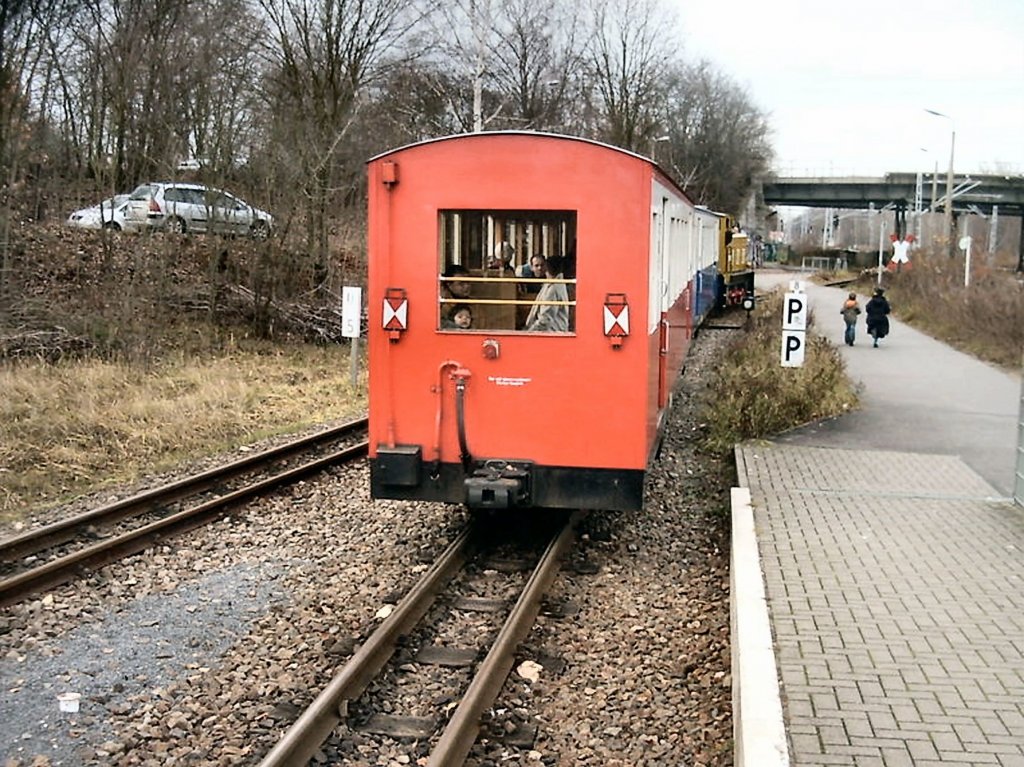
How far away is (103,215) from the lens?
66.9 feet

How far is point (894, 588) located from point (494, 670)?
2.78 meters

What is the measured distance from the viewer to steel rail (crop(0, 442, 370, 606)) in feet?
23.4

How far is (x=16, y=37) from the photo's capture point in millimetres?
20906

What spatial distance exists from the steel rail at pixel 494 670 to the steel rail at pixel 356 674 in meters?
0.54

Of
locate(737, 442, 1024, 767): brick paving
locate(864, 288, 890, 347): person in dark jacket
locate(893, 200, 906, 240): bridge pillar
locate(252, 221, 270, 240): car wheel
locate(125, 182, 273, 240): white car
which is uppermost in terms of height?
locate(893, 200, 906, 240): bridge pillar

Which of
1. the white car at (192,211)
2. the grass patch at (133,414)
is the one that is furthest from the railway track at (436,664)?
the white car at (192,211)

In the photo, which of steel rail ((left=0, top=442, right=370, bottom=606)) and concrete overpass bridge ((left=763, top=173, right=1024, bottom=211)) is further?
concrete overpass bridge ((left=763, top=173, right=1024, bottom=211))

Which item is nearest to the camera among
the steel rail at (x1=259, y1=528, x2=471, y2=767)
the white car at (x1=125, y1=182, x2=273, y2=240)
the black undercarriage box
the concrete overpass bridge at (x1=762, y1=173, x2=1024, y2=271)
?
the steel rail at (x1=259, y1=528, x2=471, y2=767)

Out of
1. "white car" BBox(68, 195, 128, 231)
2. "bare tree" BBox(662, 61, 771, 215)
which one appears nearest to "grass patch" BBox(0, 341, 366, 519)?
"white car" BBox(68, 195, 128, 231)

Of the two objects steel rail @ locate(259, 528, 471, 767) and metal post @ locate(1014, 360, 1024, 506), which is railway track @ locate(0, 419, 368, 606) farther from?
metal post @ locate(1014, 360, 1024, 506)

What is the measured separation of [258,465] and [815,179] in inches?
3040

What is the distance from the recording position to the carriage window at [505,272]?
761 centimetres

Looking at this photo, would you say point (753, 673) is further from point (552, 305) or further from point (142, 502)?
point (142, 502)

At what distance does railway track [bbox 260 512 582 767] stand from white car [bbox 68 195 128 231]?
585 inches
